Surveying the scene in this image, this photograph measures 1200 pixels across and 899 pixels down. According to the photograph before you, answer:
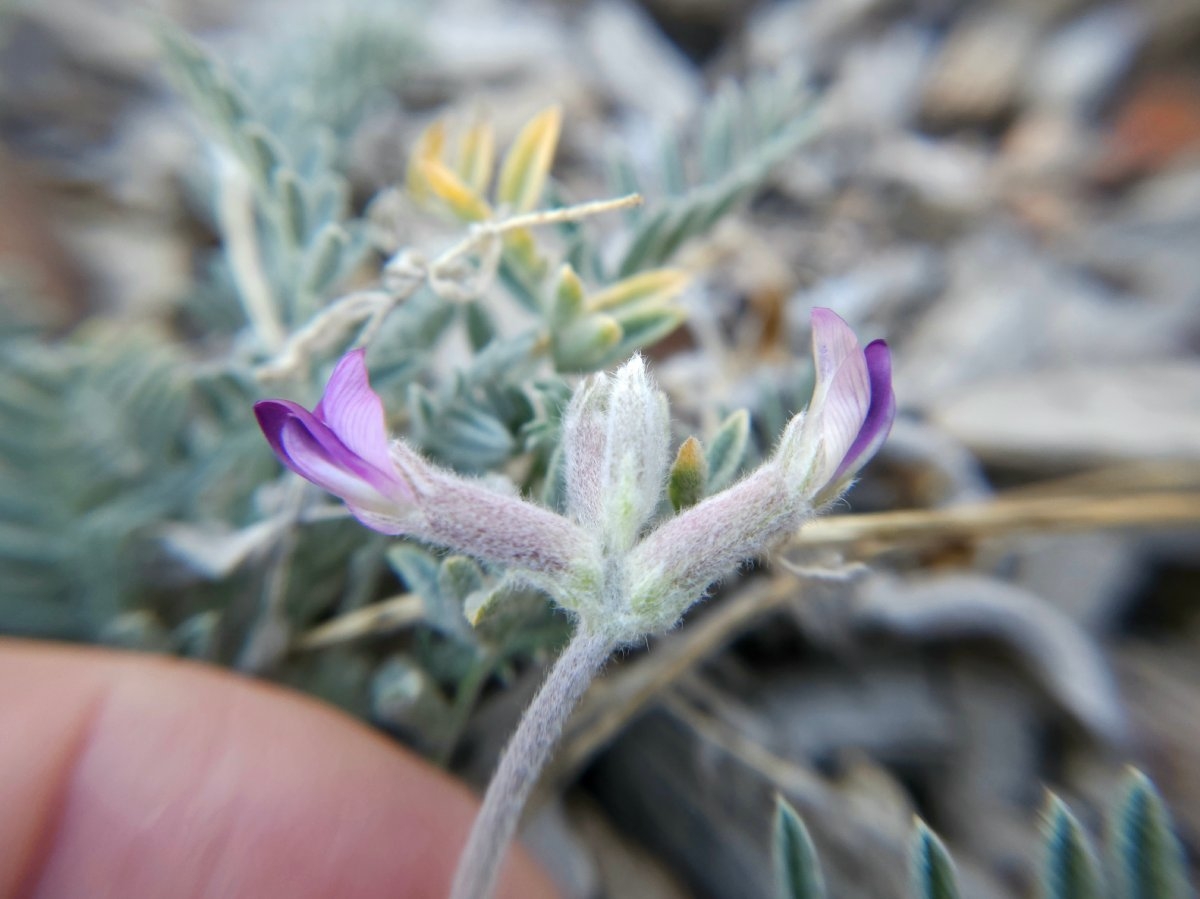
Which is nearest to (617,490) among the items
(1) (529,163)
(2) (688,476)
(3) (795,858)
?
(2) (688,476)

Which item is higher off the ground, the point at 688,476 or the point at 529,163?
the point at 529,163

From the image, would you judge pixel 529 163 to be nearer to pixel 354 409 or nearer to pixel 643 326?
pixel 643 326

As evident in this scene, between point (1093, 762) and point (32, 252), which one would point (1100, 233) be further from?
point (32, 252)

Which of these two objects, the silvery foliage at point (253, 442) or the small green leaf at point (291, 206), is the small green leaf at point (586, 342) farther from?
the small green leaf at point (291, 206)

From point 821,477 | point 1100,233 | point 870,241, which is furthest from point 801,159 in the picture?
point 821,477

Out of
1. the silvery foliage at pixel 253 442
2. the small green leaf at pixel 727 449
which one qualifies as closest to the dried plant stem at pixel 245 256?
the silvery foliage at pixel 253 442

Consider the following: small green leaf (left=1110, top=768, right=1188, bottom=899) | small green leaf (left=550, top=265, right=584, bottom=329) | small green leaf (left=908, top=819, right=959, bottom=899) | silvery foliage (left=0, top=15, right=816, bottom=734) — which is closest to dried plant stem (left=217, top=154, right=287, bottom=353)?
silvery foliage (left=0, top=15, right=816, bottom=734)
